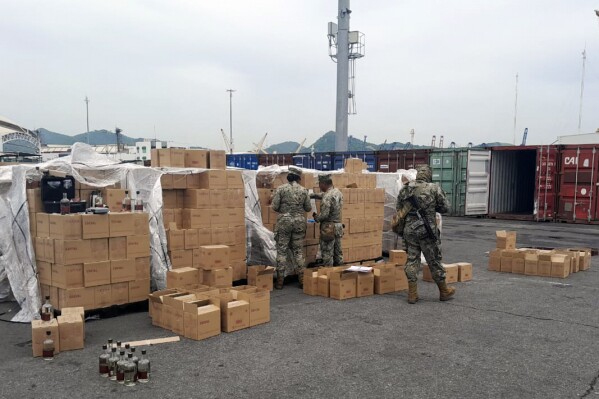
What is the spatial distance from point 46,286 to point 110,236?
3.39 ft

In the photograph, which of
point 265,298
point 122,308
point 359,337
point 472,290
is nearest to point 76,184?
point 122,308

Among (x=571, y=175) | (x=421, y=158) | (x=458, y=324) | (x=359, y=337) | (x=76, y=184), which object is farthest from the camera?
(x=421, y=158)

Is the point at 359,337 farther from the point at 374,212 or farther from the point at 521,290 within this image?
the point at 374,212

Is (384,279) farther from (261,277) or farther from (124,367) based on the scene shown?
(124,367)

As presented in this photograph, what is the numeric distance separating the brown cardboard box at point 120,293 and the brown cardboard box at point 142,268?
0.62 ft

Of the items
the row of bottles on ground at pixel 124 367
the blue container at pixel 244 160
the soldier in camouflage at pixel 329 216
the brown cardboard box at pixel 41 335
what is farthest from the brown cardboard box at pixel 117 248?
the blue container at pixel 244 160

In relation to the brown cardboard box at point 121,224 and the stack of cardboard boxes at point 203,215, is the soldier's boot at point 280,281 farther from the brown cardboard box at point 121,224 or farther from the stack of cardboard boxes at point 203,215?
the brown cardboard box at point 121,224

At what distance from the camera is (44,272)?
605 centimetres

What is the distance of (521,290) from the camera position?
7.73 m

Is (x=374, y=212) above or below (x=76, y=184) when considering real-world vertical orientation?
below

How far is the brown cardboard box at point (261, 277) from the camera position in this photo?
7492mm

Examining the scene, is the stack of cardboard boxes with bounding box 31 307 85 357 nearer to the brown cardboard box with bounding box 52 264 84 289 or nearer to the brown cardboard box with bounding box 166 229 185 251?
the brown cardboard box with bounding box 52 264 84 289

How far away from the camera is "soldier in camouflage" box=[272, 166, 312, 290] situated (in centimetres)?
783

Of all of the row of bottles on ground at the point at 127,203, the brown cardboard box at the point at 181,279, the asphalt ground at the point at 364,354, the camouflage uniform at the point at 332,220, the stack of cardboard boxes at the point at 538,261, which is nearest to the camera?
the asphalt ground at the point at 364,354
